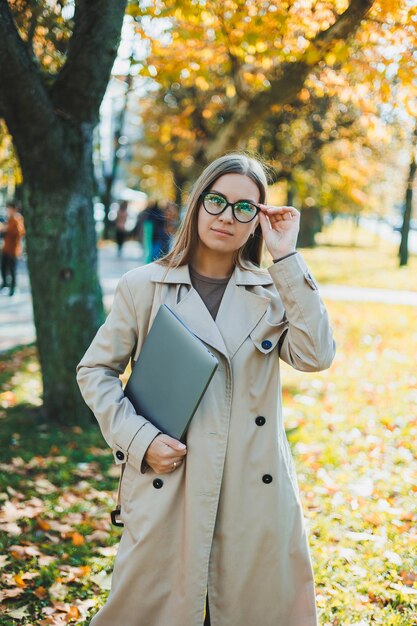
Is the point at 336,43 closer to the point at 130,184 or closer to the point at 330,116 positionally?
the point at 330,116

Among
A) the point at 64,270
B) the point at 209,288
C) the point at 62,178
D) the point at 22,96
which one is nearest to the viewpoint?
the point at 209,288

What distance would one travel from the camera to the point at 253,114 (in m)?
7.14

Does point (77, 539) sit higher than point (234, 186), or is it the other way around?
point (234, 186)

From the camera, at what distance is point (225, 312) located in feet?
7.88

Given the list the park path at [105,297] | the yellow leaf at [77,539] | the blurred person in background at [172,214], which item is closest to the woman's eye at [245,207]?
the yellow leaf at [77,539]

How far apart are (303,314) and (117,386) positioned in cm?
75

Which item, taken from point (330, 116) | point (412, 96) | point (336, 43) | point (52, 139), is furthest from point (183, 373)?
point (330, 116)

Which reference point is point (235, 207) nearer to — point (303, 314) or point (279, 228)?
point (279, 228)

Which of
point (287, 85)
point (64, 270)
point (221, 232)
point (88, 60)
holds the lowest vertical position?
point (64, 270)

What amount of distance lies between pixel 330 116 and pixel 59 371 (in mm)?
12658

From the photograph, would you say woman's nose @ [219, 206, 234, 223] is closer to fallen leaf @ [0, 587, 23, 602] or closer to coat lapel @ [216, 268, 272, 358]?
coat lapel @ [216, 268, 272, 358]

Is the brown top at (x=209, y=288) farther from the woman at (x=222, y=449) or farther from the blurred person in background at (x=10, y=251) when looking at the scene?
the blurred person in background at (x=10, y=251)

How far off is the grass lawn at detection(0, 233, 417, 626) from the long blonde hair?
1931 mm

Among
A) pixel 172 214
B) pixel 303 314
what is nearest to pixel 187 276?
pixel 303 314
